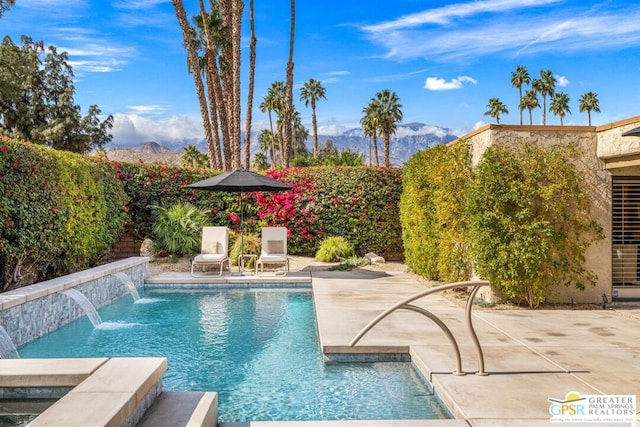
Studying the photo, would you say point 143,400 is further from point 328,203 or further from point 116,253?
point 116,253

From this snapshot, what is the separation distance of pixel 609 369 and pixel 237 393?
3.51 metres

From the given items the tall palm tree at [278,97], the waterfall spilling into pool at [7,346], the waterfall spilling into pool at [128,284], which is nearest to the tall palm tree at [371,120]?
the tall palm tree at [278,97]

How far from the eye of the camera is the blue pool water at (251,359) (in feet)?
14.0

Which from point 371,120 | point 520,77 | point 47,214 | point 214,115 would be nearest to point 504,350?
point 47,214

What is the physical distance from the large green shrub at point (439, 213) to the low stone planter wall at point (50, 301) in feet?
20.3

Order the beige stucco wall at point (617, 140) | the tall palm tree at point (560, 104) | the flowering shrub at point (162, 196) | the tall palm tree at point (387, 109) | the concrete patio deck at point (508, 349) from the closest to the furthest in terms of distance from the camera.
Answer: the concrete patio deck at point (508, 349)
the beige stucco wall at point (617, 140)
the flowering shrub at point (162, 196)
the tall palm tree at point (387, 109)
the tall palm tree at point (560, 104)

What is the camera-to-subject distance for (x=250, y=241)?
13742mm

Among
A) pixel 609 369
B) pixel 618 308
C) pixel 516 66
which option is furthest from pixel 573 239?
pixel 516 66

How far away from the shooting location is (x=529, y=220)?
7684 millimetres

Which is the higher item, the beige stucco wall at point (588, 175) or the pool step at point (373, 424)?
the beige stucco wall at point (588, 175)

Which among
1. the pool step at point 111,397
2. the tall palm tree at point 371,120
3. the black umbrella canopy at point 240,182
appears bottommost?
the pool step at point 111,397

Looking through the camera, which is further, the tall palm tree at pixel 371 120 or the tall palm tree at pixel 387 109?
the tall palm tree at pixel 371 120

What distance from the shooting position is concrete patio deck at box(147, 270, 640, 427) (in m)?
3.80

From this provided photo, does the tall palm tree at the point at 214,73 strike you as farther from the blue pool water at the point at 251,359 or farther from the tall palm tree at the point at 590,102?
the tall palm tree at the point at 590,102
